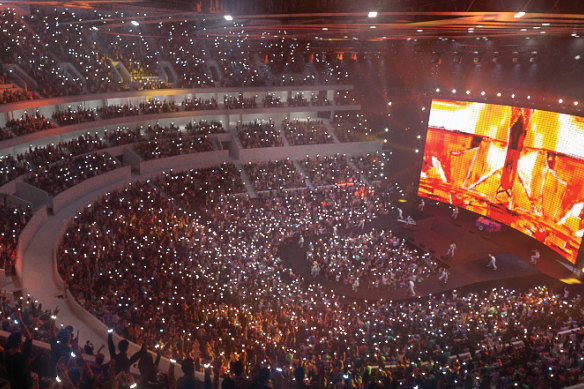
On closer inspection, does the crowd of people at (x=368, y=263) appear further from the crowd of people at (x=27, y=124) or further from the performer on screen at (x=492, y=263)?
the crowd of people at (x=27, y=124)

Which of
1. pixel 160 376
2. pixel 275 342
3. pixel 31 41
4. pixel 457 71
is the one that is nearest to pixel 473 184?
pixel 457 71

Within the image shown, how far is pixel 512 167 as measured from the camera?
72.2ft

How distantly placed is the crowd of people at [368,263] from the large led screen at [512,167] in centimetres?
525

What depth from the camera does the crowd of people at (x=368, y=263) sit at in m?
19.5

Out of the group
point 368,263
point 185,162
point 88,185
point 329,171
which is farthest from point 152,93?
point 368,263

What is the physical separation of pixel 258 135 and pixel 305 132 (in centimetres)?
385

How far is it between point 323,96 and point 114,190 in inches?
773

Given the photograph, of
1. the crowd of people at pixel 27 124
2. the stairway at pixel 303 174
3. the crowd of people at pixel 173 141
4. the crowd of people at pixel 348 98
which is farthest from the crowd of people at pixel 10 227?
the crowd of people at pixel 348 98

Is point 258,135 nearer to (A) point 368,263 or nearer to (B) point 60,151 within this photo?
(B) point 60,151

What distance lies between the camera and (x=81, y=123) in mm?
25781

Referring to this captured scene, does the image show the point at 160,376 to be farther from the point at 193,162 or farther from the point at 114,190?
the point at 193,162

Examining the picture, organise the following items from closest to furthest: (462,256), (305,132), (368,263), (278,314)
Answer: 1. (278,314)
2. (368,263)
3. (462,256)
4. (305,132)

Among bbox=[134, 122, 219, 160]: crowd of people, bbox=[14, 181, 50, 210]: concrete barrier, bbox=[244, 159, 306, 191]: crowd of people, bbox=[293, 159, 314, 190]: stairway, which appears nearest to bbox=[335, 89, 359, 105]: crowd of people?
bbox=[293, 159, 314, 190]: stairway

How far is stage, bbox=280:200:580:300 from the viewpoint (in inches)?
775
